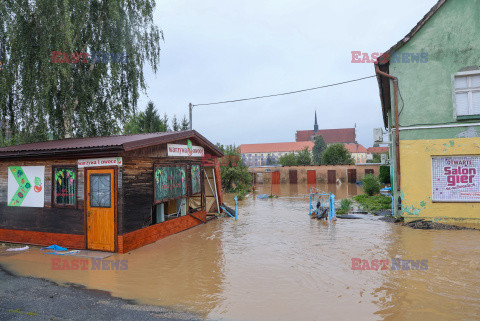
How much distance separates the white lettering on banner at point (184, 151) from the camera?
420 inches

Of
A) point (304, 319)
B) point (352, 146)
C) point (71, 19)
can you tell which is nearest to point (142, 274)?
point (304, 319)

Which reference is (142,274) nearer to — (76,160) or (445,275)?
(76,160)

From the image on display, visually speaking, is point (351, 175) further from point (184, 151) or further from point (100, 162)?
point (100, 162)

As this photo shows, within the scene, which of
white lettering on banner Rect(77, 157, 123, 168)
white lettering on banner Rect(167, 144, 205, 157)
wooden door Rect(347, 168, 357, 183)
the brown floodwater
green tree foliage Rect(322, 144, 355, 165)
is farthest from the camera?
green tree foliage Rect(322, 144, 355, 165)

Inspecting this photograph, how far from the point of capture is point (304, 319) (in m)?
4.51

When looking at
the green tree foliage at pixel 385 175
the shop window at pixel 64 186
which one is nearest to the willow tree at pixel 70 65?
the shop window at pixel 64 186

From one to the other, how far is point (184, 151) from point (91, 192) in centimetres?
383

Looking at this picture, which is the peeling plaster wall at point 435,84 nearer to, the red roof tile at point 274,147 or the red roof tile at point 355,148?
the red roof tile at point 274,147

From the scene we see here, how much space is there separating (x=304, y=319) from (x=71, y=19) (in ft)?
55.0

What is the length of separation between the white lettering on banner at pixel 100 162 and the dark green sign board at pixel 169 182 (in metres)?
1.65

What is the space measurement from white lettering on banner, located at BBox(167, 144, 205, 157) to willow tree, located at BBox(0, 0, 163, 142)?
6945 millimetres

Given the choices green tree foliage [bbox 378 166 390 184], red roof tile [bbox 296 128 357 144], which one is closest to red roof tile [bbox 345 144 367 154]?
red roof tile [bbox 296 128 357 144]

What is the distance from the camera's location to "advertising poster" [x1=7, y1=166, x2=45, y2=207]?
934 centimetres

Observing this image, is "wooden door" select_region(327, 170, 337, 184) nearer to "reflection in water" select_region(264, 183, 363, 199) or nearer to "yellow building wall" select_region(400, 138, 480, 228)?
"reflection in water" select_region(264, 183, 363, 199)
